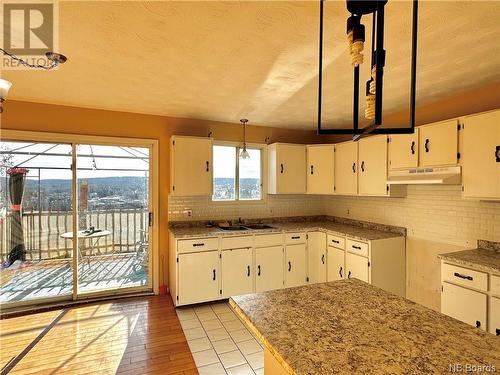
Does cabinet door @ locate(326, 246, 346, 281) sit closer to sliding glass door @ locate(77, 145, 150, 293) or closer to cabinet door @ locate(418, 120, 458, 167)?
cabinet door @ locate(418, 120, 458, 167)

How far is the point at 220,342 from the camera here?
272 cm

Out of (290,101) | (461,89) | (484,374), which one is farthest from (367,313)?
(461,89)

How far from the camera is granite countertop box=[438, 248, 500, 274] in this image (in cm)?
219

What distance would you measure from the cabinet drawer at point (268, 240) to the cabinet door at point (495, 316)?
2.32 m

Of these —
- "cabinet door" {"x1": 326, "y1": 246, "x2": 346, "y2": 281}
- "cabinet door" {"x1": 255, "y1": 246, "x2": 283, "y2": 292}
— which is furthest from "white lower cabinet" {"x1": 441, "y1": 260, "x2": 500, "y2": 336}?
"cabinet door" {"x1": 255, "y1": 246, "x2": 283, "y2": 292}

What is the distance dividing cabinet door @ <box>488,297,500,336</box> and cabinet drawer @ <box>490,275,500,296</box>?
0.05 metres

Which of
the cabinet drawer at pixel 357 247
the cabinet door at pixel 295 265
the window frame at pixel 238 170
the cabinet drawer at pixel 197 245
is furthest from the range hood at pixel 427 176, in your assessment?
the cabinet drawer at pixel 197 245

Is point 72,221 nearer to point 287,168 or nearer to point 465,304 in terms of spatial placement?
point 287,168

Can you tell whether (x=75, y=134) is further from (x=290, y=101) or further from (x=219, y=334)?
(x=219, y=334)

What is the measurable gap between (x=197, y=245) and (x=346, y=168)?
2.47 metres

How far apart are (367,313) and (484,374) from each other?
1.61 feet

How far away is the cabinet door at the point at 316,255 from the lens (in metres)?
4.03

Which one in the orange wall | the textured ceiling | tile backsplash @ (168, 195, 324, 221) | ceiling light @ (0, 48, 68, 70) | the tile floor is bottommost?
the tile floor

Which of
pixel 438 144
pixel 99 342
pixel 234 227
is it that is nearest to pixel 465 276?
pixel 438 144
